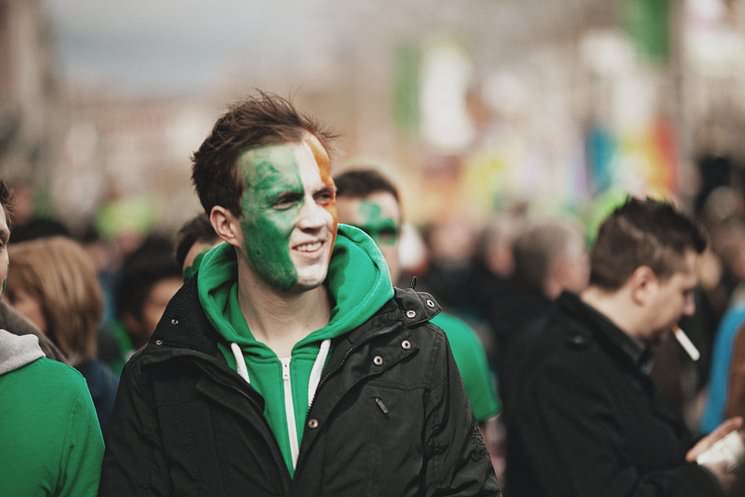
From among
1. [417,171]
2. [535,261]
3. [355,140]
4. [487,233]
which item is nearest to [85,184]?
[417,171]

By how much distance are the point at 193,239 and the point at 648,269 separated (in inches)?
66.4

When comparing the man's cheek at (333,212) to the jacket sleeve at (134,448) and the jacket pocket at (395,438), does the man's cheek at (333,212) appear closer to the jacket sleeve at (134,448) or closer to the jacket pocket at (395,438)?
the jacket pocket at (395,438)

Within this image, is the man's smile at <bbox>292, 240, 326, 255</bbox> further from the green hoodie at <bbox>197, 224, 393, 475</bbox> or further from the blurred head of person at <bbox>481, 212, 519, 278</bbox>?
the blurred head of person at <bbox>481, 212, 519, 278</bbox>

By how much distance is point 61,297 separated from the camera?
17.8 feet

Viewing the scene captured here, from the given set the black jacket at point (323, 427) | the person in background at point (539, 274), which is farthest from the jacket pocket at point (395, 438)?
the person in background at point (539, 274)

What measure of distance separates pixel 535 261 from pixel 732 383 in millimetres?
2979

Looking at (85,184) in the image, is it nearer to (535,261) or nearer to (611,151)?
(611,151)

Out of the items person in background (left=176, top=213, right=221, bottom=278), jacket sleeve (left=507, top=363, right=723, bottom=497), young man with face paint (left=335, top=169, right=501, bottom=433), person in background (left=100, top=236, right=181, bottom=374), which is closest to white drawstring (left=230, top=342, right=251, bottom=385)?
person in background (left=176, top=213, right=221, bottom=278)

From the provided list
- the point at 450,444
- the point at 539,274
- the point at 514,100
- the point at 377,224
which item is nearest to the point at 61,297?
the point at 377,224

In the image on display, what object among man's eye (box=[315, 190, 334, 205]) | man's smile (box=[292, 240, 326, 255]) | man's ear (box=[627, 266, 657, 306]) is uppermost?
man's eye (box=[315, 190, 334, 205])

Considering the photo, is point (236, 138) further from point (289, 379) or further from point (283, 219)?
point (289, 379)

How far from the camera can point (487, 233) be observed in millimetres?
12188

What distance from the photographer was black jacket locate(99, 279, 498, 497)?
11.4 feet

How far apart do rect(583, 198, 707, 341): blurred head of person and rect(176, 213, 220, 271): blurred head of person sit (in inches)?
56.9
